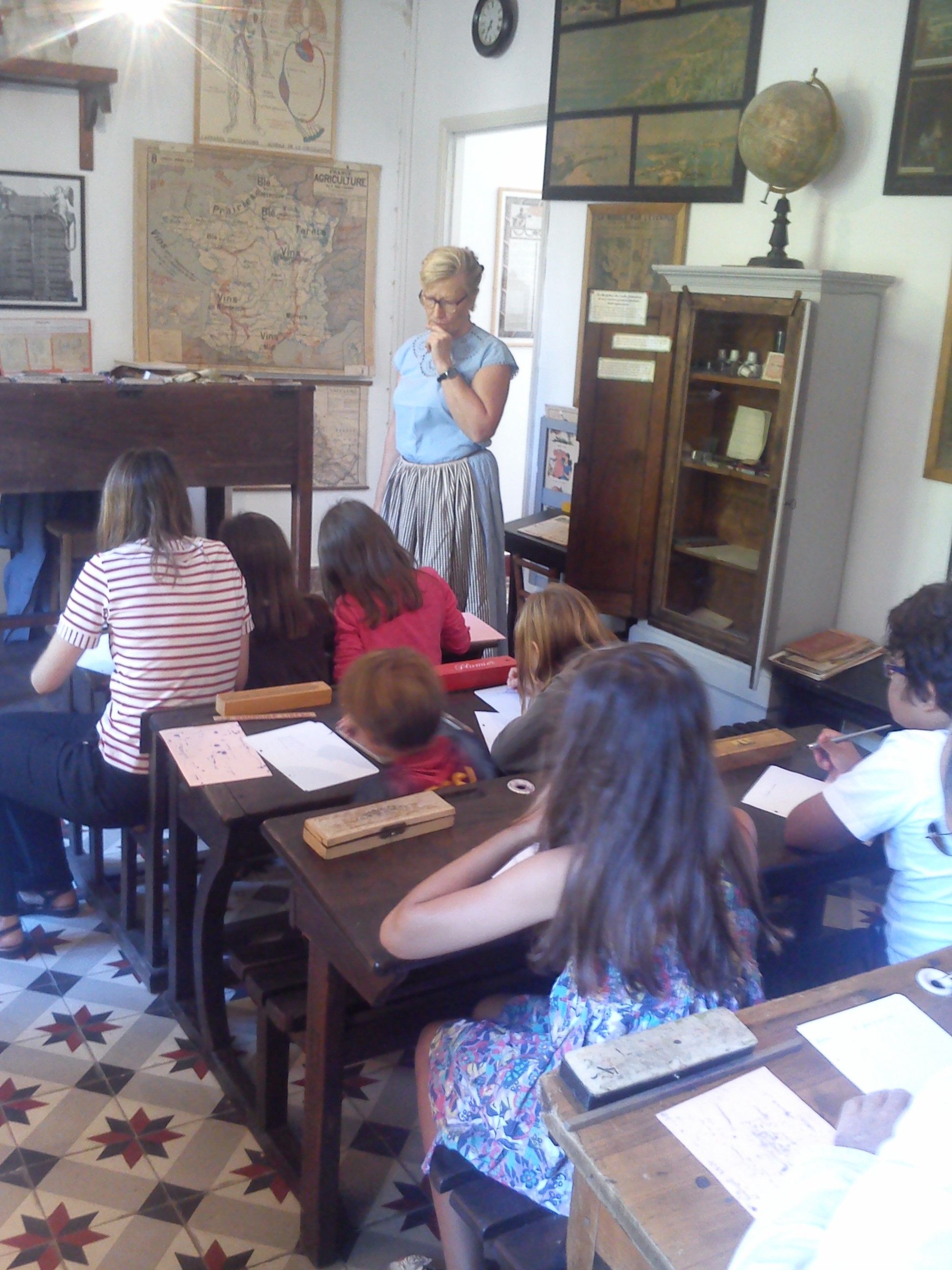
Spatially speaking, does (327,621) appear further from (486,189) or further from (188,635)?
(486,189)

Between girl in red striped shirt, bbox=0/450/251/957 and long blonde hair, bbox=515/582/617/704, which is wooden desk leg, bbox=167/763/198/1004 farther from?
long blonde hair, bbox=515/582/617/704

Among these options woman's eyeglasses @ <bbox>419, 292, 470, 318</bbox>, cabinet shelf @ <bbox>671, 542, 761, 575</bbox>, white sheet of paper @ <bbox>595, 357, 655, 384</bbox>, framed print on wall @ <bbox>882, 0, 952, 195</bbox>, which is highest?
framed print on wall @ <bbox>882, 0, 952, 195</bbox>

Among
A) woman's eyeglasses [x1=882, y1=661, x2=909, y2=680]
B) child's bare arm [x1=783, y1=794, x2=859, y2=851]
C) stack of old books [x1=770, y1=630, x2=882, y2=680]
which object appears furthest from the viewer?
stack of old books [x1=770, y1=630, x2=882, y2=680]

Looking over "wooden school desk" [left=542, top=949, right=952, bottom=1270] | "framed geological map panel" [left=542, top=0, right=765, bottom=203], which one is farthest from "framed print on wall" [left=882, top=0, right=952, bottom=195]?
"wooden school desk" [left=542, top=949, right=952, bottom=1270]

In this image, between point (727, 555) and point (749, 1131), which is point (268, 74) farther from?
point (749, 1131)

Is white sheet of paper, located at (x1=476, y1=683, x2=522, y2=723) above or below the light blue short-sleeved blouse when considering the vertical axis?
below

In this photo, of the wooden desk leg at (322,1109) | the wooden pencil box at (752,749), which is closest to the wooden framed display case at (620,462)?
the wooden pencil box at (752,749)

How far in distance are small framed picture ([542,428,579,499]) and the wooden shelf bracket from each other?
7.69 ft

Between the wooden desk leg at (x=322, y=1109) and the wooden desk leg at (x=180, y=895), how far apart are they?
0.56 metres

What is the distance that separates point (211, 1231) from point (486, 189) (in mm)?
5499

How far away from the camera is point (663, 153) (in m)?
4.18

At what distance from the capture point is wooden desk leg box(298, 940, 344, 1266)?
172 centimetres

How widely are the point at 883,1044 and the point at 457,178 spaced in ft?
17.0

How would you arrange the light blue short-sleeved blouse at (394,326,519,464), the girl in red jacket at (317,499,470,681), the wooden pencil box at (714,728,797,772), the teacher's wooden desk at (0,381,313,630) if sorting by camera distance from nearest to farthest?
the wooden pencil box at (714,728,797,772) < the girl in red jacket at (317,499,470,681) < the teacher's wooden desk at (0,381,313,630) < the light blue short-sleeved blouse at (394,326,519,464)
